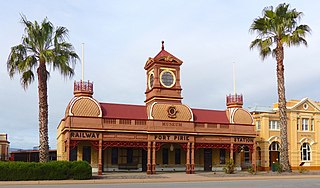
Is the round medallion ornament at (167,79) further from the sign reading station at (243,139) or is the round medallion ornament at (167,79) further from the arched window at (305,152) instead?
the arched window at (305,152)

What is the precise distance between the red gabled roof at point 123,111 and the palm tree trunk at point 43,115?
21.9 ft

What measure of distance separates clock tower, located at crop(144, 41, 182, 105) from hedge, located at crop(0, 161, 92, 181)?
42.0 ft

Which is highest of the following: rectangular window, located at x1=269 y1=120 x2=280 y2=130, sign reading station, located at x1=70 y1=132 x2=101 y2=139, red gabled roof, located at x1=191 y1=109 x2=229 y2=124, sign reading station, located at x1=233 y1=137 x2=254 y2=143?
red gabled roof, located at x1=191 y1=109 x2=229 y2=124

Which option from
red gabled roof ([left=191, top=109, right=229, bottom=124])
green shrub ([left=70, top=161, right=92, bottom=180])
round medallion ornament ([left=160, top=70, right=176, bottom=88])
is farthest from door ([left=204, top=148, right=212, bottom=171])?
green shrub ([left=70, top=161, right=92, bottom=180])

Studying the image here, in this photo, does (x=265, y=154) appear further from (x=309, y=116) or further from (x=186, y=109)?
(x=186, y=109)

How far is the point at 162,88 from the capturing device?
38.8 metres

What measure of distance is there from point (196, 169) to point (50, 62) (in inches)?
690

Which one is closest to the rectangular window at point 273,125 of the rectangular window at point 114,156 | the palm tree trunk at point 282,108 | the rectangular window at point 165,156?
the palm tree trunk at point 282,108

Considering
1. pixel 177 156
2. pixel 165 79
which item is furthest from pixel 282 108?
pixel 165 79

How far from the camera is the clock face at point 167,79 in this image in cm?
3912

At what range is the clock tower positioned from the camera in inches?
1521

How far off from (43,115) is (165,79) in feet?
44.8

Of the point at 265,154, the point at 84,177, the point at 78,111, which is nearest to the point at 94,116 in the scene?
the point at 78,111

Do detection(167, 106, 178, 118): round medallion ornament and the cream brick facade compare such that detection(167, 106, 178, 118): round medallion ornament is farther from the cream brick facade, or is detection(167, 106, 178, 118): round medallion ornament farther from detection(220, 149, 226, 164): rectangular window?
the cream brick facade
